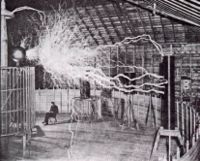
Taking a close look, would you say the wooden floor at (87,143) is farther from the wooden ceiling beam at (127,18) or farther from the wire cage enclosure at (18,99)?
the wooden ceiling beam at (127,18)

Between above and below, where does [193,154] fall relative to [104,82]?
below

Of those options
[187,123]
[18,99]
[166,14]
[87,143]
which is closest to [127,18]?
[166,14]

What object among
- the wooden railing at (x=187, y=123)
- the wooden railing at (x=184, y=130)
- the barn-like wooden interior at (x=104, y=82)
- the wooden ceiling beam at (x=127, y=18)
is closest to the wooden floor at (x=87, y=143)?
the barn-like wooden interior at (x=104, y=82)

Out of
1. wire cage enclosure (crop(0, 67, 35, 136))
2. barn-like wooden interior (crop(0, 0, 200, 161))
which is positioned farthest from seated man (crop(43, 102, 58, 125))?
wire cage enclosure (crop(0, 67, 35, 136))

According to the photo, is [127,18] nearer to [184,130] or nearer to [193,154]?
[184,130]

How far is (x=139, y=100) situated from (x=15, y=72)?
4.85ft

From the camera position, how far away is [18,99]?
2.99m

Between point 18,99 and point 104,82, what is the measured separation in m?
1.05

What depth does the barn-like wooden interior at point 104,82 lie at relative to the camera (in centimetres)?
261

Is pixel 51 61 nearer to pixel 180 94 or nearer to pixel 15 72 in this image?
pixel 15 72

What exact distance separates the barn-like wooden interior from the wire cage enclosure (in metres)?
0.01

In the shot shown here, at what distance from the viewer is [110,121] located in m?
2.78

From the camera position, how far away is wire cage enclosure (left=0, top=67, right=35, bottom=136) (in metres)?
2.95

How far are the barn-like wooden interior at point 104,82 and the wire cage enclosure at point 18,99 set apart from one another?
0.04 ft
